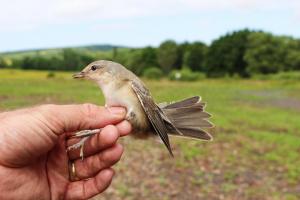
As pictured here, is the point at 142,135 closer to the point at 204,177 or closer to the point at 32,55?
the point at 204,177

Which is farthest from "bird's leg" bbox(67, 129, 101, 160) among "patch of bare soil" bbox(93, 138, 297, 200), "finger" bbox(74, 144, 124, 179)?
"patch of bare soil" bbox(93, 138, 297, 200)

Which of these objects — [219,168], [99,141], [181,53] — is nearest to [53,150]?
[99,141]

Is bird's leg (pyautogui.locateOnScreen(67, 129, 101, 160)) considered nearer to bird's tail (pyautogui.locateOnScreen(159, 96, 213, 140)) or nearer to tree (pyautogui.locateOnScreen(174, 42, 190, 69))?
bird's tail (pyautogui.locateOnScreen(159, 96, 213, 140))

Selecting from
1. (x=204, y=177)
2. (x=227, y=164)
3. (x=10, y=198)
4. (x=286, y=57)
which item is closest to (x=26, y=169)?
(x=10, y=198)

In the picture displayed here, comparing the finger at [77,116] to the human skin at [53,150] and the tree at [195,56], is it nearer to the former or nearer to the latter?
the human skin at [53,150]

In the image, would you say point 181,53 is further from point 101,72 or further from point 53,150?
point 101,72

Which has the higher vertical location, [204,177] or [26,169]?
[26,169]
